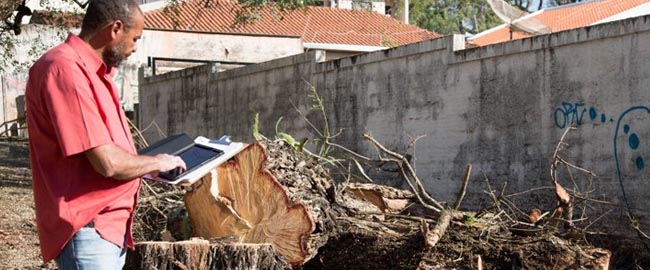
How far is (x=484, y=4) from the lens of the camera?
1761 inches

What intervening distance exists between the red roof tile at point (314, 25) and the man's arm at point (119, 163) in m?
23.7

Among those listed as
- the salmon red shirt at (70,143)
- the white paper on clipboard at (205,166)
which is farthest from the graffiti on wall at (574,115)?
the salmon red shirt at (70,143)

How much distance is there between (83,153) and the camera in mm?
3234

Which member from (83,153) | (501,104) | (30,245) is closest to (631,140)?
(501,104)

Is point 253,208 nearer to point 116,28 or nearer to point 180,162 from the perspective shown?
point 180,162

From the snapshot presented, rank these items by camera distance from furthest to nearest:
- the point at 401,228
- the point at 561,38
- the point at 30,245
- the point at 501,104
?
1. the point at 501,104
2. the point at 561,38
3. the point at 30,245
4. the point at 401,228

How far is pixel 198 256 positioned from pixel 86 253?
2651 mm

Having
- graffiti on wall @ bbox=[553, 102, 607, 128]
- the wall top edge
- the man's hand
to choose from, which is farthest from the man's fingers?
graffiti on wall @ bbox=[553, 102, 607, 128]

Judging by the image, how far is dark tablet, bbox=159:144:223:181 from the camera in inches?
141

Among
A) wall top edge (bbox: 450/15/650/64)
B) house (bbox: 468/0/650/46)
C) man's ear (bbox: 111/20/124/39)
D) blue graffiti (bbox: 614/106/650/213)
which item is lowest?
blue graffiti (bbox: 614/106/650/213)

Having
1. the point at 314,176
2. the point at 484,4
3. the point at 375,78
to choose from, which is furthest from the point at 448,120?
the point at 484,4

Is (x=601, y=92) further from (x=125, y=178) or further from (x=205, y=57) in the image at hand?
(x=205, y=57)

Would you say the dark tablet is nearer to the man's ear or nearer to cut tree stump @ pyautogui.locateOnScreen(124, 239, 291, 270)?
the man's ear

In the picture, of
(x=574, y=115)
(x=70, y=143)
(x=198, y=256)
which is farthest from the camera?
(x=574, y=115)
